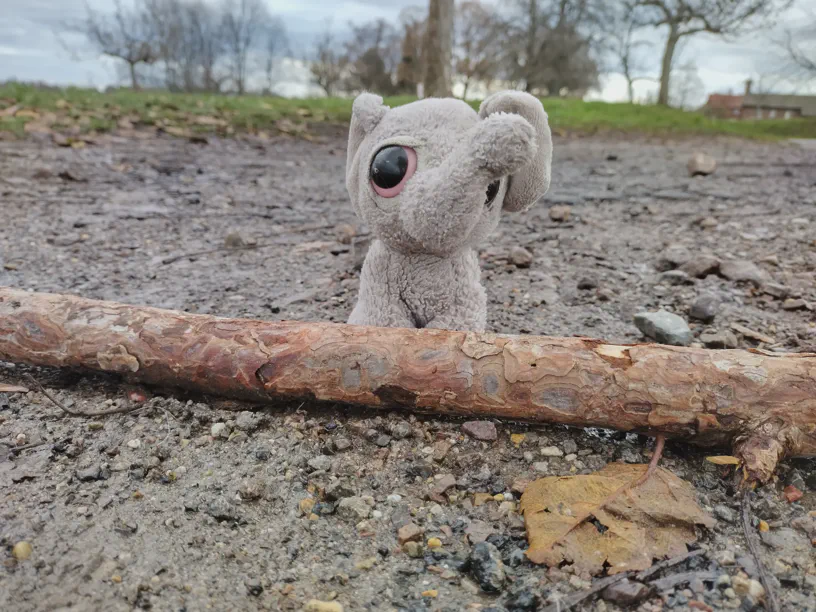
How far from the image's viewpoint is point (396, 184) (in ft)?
4.81

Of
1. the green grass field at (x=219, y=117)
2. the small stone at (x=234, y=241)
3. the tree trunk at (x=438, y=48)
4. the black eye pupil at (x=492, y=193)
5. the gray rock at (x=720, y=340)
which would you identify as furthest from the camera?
the tree trunk at (x=438, y=48)

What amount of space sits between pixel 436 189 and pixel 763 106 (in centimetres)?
1367

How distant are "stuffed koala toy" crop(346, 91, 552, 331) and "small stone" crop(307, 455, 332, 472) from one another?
46cm

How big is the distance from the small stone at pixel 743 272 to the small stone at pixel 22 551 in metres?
2.63

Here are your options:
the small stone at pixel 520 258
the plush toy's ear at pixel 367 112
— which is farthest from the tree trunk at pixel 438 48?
the plush toy's ear at pixel 367 112

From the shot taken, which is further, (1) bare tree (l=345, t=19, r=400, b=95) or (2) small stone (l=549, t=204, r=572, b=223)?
(1) bare tree (l=345, t=19, r=400, b=95)

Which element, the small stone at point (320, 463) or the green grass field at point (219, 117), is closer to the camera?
the small stone at point (320, 463)

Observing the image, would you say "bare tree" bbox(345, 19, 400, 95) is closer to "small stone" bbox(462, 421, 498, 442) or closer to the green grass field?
the green grass field

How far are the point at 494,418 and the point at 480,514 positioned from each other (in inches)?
11.7

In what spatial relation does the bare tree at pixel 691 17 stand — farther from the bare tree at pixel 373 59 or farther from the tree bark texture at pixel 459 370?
the tree bark texture at pixel 459 370

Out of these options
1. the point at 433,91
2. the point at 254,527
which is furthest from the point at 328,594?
the point at 433,91

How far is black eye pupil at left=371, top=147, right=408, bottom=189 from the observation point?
4.74ft

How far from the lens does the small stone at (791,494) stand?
1.21 m

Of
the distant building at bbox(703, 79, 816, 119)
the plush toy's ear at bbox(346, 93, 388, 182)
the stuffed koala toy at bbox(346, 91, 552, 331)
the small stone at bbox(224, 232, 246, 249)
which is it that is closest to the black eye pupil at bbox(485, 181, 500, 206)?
the stuffed koala toy at bbox(346, 91, 552, 331)
